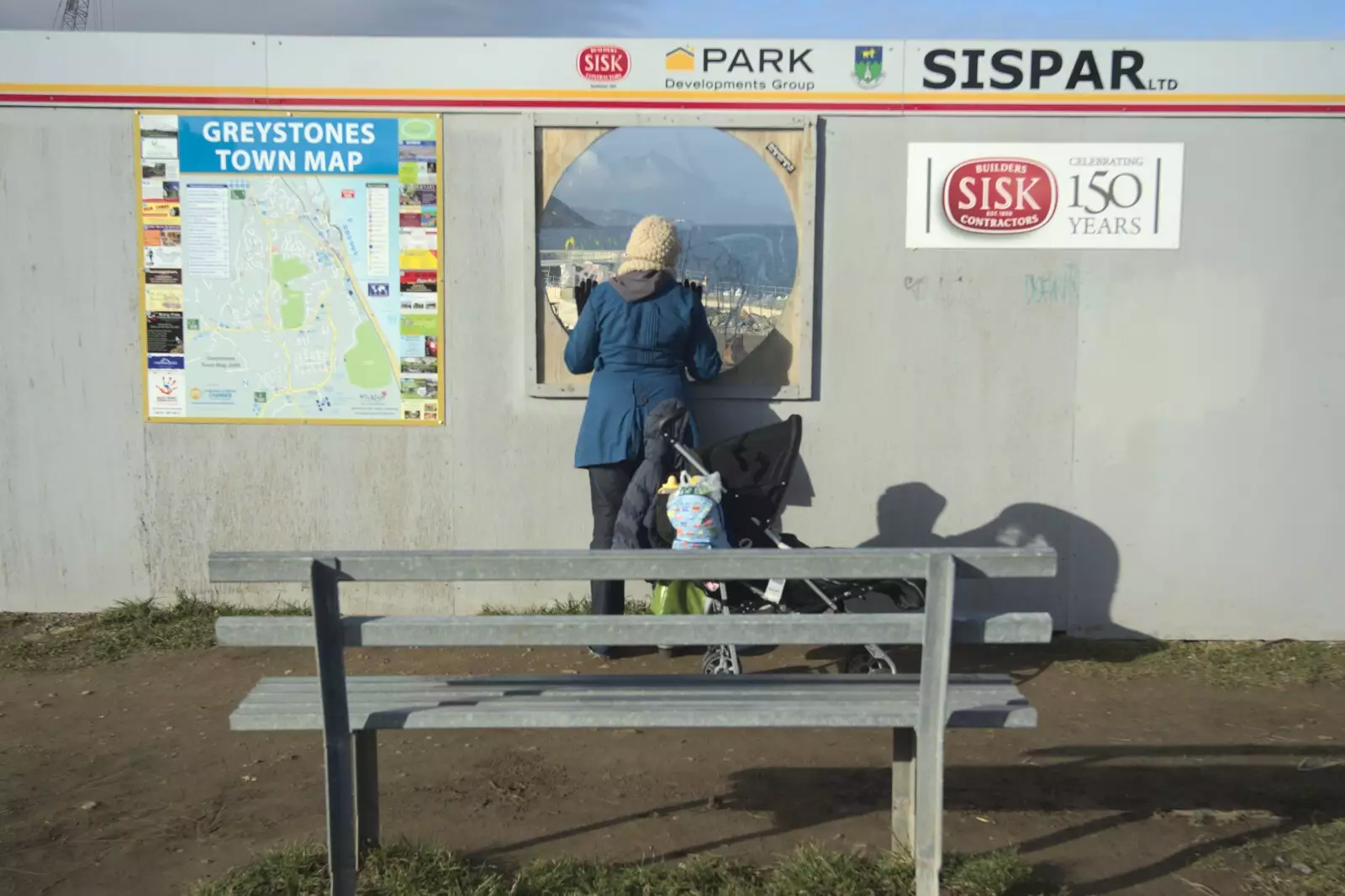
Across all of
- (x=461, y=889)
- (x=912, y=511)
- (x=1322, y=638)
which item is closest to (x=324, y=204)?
(x=912, y=511)

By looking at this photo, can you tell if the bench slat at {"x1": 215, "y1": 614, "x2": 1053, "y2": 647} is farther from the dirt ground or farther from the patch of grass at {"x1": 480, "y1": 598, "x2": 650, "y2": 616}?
the patch of grass at {"x1": 480, "y1": 598, "x2": 650, "y2": 616}

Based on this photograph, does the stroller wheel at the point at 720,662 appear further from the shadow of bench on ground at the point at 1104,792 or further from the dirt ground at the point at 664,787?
the shadow of bench on ground at the point at 1104,792

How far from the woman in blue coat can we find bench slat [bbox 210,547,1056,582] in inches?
94.3

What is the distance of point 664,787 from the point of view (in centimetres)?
429

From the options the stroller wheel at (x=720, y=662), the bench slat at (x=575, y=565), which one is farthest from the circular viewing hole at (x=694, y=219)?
the bench slat at (x=575, y=565)

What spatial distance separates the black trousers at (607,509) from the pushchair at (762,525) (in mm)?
486

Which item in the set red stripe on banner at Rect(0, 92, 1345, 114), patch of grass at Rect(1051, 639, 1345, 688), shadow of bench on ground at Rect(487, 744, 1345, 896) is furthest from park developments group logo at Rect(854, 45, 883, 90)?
shadow of bench on ground at Rect(487, 744, 1345, 896)

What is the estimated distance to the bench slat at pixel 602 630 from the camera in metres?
3.16

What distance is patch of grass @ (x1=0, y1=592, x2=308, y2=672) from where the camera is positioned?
5812mm

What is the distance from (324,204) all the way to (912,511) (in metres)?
3.30

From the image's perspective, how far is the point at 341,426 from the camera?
6.20m

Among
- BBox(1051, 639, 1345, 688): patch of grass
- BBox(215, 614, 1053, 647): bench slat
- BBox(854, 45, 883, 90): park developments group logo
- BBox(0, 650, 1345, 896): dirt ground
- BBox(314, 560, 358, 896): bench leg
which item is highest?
BBox(854, 45, 883, 90): park developments group logo

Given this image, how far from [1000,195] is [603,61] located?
2.04 m

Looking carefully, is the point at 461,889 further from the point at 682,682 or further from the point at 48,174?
the point at 48,174
